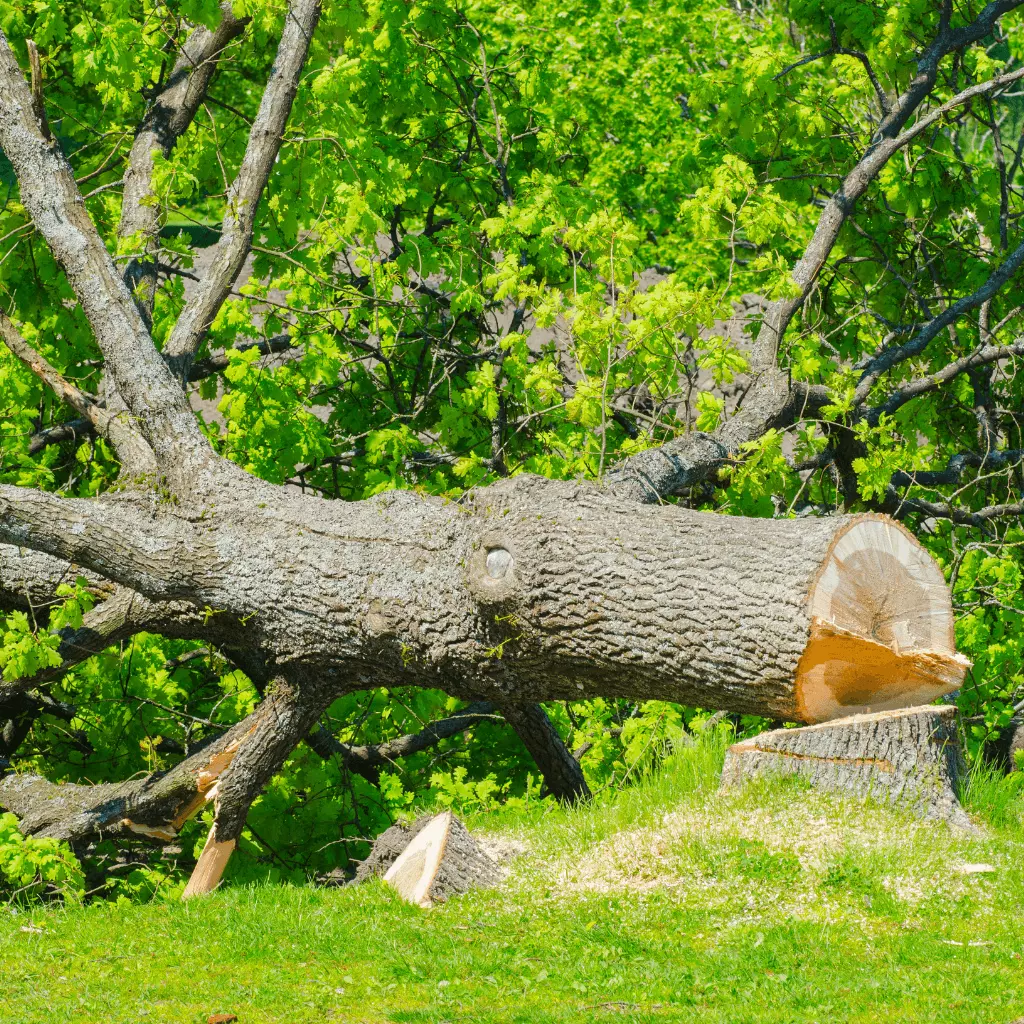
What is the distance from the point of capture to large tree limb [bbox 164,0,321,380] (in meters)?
7.43

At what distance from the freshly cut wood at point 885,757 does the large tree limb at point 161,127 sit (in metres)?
4.50

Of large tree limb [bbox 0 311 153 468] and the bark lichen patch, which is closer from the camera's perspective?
the bark lichen patch

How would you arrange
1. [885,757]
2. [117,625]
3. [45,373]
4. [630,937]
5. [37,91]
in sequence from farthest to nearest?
[37,91] → [45,373] → [117,625] → [885,757] → [630,937]

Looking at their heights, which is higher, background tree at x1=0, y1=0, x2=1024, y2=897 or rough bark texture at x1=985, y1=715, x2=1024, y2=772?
background tree at x1=0, y1=0, x2=1024, y2=897

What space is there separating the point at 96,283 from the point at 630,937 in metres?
4.36

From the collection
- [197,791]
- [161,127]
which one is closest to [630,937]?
[197,791]

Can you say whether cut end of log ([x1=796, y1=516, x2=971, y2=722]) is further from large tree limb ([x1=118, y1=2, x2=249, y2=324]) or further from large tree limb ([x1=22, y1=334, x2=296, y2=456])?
large tree limb ([x1=118, y1=2, x2=249, y2=324])

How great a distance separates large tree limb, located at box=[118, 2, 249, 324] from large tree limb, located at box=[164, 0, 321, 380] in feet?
1.27

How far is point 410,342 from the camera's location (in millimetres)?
8461

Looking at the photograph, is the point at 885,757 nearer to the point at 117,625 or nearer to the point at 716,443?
the point at 716,443

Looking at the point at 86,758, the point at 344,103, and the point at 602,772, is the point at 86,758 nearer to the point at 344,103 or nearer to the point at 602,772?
the point at 602,772

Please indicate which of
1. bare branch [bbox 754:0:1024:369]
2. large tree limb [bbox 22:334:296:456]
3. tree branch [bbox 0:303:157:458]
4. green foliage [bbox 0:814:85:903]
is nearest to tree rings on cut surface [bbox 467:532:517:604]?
tree branch [bbox 0:303:157:458]

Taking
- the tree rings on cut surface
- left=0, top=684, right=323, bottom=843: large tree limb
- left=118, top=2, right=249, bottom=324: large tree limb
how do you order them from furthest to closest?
left=118, top=2, right=249, bottom=324: large tree limb
left=0, top=684, right=323, bottom=843: large tree limb
the tree rings on cut surface

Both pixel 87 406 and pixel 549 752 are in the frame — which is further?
pixel 549 752
